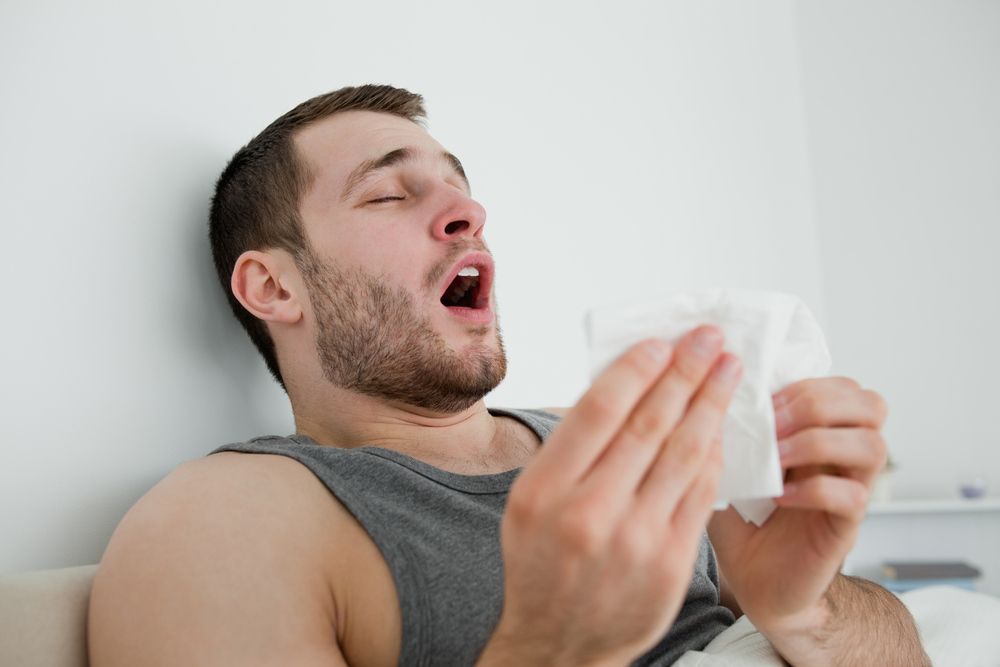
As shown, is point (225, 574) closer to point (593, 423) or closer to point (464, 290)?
point (593, 423)

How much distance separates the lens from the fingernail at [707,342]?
499 millimetres

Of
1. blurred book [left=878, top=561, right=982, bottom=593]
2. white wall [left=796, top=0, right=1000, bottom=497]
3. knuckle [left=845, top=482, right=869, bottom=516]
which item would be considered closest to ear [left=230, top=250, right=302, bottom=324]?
knuckle [left=845, top=482, right=869, bottom=516]

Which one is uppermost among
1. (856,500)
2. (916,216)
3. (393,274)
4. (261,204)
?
(261,204)

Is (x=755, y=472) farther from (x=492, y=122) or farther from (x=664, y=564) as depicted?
(x=492, y=122)

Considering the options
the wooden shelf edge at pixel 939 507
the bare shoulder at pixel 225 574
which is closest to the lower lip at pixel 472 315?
the bare shoulder at pixel 225 574

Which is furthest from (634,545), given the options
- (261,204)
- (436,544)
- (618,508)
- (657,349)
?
(261,204)

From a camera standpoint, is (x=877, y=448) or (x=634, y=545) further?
(x=877, y=448)

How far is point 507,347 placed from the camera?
1690 millimetres

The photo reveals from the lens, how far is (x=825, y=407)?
59 cm

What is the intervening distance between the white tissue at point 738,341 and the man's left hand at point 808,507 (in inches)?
3.1

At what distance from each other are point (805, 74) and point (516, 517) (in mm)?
3753

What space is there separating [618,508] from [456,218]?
0.70 m

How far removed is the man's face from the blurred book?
2164 millimetres

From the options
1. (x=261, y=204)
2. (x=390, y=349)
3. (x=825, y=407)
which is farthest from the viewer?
(x=261, y=204)
